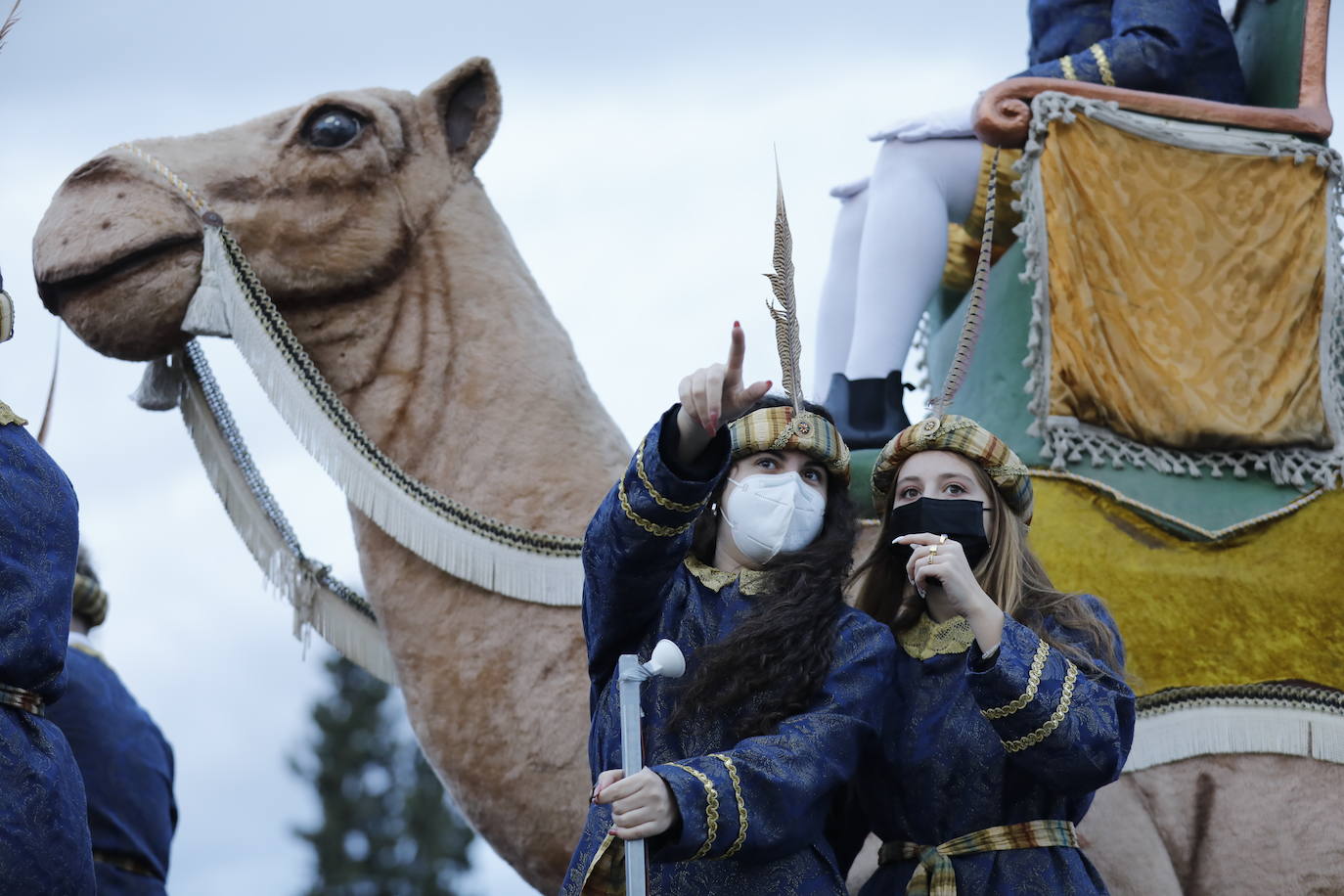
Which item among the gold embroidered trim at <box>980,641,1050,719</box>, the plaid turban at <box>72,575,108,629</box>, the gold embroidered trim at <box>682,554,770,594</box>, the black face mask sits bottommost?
the plaid turban at <box>72,575,108,629</box>

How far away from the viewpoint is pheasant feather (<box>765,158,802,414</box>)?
3.43 m

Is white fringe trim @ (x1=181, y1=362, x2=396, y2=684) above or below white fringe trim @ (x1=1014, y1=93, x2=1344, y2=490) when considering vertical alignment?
below

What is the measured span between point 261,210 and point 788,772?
2.28 m

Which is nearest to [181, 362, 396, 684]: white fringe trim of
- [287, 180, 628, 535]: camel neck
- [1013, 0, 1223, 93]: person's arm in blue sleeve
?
[287, 180, 628, 535]: camel neck

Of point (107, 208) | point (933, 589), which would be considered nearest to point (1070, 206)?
point (933, 589)

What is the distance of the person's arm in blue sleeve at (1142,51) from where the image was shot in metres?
4.83

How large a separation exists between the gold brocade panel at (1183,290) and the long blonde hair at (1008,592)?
1050mm

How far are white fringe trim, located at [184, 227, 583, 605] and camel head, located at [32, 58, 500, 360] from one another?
82 mm

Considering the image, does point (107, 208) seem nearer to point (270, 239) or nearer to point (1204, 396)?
point (270, 239)

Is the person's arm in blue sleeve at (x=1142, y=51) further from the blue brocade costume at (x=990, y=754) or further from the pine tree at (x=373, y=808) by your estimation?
the pine tree at (x=373, y=808)

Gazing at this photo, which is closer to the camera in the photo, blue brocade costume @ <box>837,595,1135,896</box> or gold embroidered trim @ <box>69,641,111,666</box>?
blue brocade costume @ <box>837,595,1135,896</box>

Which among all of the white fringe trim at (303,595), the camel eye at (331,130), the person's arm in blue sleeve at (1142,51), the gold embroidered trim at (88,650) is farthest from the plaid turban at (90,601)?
the person's arm in blue sleeve at (1142,51)

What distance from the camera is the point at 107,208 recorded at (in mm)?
4574

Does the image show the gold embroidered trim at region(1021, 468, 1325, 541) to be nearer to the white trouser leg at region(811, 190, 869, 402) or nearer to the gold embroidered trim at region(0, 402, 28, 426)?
the white trouser leg at region(811, 190, 869, 402)
